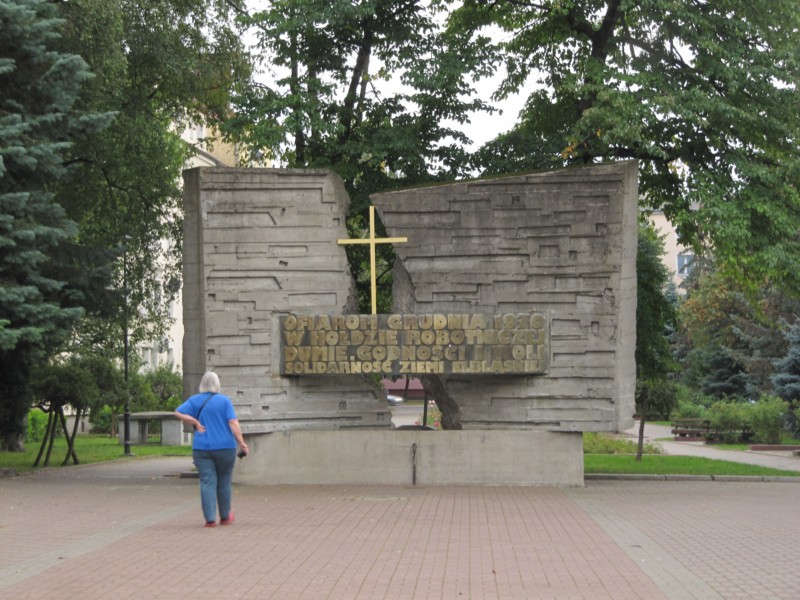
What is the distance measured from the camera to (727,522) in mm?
14922

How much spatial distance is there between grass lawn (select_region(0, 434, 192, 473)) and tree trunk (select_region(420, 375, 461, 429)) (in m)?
10.1

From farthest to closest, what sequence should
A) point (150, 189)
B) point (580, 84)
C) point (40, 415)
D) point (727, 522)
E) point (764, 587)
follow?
point (40, 415) < point (150, 189) < point (580, 84) < point (727, 522) < point (764, 587)

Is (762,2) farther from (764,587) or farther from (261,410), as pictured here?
(764,587)

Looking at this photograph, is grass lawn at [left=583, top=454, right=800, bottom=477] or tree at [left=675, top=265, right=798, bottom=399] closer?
grass lawn at [left=583, top=454, right=800, bottom=477]

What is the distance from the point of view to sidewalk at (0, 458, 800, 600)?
9.79m

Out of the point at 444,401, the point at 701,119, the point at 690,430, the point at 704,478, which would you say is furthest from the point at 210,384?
the point at 690,430

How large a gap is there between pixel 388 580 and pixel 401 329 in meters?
9.25

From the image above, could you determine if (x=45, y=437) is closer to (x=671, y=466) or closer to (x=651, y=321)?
(x=651, y=321)

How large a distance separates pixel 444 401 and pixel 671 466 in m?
8.16

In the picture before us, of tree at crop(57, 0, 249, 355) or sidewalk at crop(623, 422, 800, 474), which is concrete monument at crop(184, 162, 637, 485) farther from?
sidewalk at crop(623, 422, 800, 474)

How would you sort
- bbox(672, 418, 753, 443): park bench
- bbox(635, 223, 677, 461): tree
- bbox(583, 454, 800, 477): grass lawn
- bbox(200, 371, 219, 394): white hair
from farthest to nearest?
bbox(672, 418, 753, 443): park bench < bbox(635, 223, 677, 461): tree < bbox(583, 454, 800, 477): grass lawn < bbox(200, 371, 219, 394): white hair

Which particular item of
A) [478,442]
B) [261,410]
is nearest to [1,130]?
[261,410]

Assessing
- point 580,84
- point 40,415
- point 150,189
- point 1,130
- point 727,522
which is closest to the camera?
point 727,522

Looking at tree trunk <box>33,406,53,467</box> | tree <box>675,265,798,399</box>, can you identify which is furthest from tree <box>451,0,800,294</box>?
tree <box>675,265,798,399</box>
